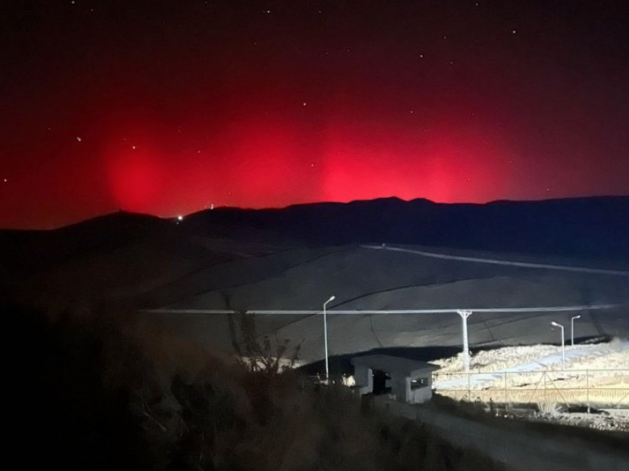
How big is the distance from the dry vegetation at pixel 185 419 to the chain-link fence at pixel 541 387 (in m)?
10.9

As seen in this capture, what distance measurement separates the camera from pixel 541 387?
22.2m

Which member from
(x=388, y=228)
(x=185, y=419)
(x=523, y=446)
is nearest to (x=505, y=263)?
(x=388, y=228)

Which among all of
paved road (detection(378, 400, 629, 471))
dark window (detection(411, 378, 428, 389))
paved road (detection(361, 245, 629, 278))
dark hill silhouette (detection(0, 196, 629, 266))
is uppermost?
dark hill silhouette (detection(0, 196, 629, 266))

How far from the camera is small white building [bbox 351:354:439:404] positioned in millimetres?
14820

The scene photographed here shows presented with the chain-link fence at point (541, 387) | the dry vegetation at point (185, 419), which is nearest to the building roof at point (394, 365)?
the chain-link fence at point (541, 387)

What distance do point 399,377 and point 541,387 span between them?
8.62m

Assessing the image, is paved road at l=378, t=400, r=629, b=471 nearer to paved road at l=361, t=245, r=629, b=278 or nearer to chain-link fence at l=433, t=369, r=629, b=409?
chain-link fence at l=433, t=369, r=629, b=409

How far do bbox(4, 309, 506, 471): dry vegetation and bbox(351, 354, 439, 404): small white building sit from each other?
5.97 meters

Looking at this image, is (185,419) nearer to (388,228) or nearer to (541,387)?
(541,387)

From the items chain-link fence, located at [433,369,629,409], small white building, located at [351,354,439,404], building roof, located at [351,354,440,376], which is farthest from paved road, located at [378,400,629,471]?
chain-link fence, located at [433,369,629,409]

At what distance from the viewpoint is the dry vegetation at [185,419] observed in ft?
20.4

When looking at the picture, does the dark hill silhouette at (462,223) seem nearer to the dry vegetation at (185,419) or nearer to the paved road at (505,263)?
the paved road at (505,263)

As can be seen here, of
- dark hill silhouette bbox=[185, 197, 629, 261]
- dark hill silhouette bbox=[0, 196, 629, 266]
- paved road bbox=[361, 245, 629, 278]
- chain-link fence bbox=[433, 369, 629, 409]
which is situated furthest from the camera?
dark hill silhouette bbox=[185, 197, 629, 261]

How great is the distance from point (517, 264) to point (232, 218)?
36604 mm
